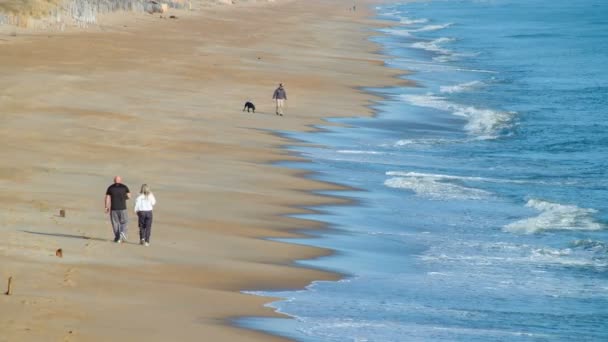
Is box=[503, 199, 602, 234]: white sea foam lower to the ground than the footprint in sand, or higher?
higher

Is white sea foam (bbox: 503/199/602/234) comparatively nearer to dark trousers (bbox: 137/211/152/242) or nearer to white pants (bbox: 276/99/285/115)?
dark trousers (bbox: 137/211/152/242)

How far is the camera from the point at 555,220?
25.5 meters

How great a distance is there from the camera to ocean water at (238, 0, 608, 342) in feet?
57.2

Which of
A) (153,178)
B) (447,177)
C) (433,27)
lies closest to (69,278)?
(153,178)

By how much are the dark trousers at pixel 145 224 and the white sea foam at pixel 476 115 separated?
20501mm

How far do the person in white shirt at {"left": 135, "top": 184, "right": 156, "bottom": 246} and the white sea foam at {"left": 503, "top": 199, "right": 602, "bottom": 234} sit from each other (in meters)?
7.89

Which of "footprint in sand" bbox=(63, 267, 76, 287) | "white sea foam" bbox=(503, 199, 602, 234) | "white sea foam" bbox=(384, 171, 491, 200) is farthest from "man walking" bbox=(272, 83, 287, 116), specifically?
"footprint in sand" bbox=(63, 267, 76, 287)

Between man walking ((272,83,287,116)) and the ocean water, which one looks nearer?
the ocean water

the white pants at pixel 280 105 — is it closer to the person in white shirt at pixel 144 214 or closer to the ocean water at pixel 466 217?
the ocean water at pixel 466 217

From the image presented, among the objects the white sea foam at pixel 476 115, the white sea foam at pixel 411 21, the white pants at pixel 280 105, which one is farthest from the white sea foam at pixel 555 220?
the white sea foam at pixel 411 21

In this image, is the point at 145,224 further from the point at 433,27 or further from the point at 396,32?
the point at 433,27

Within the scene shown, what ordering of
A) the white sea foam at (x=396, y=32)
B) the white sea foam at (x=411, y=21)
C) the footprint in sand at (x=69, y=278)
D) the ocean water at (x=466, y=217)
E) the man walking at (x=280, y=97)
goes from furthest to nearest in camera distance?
the white sea foam at (x=411, y=21) < the white sea foam at (x=396, y=32) < the man walking at (x=280, y=97) < the ocean water at (x=466, y=217) < the footprint in sand at (x=69, y=278)

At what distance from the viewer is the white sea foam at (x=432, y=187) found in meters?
27.9

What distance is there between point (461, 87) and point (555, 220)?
2898 cm
